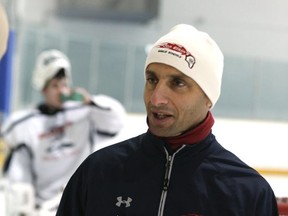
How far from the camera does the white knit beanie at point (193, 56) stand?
1.23 m

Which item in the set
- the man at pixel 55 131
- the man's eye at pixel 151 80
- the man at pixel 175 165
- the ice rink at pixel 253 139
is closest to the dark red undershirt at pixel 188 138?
the man at pixel 175 165

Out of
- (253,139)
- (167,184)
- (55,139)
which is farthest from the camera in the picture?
(253,139)

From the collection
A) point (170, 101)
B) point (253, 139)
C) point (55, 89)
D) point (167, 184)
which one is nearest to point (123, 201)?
point (167, 184)

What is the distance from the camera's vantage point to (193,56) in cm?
125

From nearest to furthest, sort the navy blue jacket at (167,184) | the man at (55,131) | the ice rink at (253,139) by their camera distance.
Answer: the navy blue jacket at (167,184), the man at (55,131), the ice rink at (253,139)

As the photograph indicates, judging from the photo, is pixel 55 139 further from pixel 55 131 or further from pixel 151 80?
pixel 151 80

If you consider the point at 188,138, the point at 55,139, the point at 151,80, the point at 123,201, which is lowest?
the point at 55,139

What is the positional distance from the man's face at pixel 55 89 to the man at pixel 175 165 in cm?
156

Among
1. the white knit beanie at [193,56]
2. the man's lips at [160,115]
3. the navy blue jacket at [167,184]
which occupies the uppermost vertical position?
the white knit beanie at [193,56]

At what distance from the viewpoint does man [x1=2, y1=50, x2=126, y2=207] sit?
281 cm

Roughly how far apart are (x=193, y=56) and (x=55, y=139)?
1.77 meters

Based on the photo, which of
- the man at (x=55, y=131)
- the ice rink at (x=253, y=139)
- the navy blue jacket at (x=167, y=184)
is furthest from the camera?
the ice rink at (x=253, y=139)

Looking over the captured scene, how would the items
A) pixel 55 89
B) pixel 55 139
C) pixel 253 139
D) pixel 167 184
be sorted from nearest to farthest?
pixel 167 184, pixel 55 89, pixel 55 139, pixel 253 139

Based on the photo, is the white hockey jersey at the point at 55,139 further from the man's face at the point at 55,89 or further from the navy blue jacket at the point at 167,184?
the navy blue jacket at the point at 167,184
